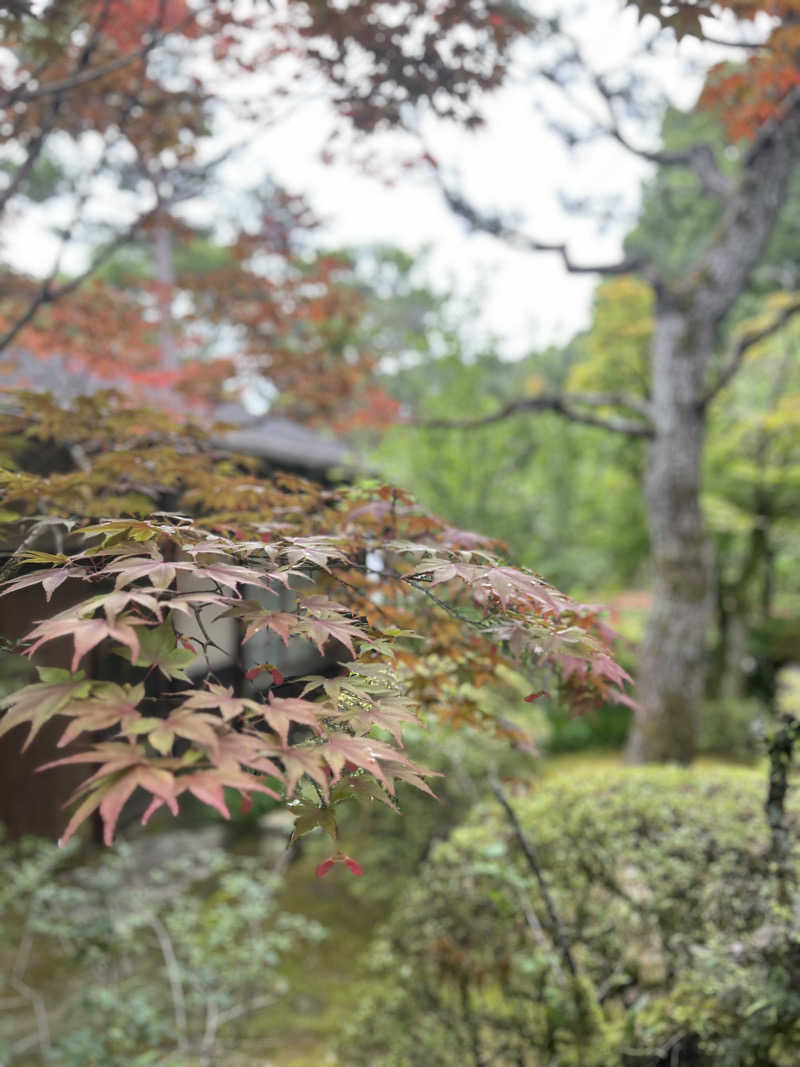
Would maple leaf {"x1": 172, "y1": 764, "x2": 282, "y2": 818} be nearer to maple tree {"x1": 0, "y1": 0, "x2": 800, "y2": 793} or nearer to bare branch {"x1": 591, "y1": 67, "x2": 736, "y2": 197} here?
maple tree {"x1": 0, "y1": 0, "x2": 800, "y2": 793}

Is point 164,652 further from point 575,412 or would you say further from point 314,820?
point 575,412

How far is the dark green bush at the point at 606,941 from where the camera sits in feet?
7.10

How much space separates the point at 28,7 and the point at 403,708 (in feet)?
8.98

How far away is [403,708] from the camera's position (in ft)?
3.85

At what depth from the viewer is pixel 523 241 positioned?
615cm

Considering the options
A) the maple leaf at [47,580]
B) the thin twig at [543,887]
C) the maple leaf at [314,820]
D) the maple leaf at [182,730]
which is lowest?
the thin twig at [543,887]

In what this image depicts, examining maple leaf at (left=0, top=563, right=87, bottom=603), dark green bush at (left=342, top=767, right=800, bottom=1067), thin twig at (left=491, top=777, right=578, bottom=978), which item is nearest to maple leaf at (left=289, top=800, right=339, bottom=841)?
maple leaf at (left=0, top=563, right=87, bottom=603)

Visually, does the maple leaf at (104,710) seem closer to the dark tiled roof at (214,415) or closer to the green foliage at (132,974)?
the green foliage at (132,974)

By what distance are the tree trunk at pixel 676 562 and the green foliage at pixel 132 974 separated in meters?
3.49

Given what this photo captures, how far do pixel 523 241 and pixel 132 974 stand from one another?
251 inches

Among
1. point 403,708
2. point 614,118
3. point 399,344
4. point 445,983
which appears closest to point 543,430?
point 614,118

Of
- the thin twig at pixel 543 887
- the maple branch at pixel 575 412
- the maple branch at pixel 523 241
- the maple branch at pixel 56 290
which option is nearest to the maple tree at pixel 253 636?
the thin twig at pixel 543 887

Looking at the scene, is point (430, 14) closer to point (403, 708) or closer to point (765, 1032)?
point (403, 708)

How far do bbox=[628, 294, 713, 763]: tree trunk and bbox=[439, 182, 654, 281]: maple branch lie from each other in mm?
422
